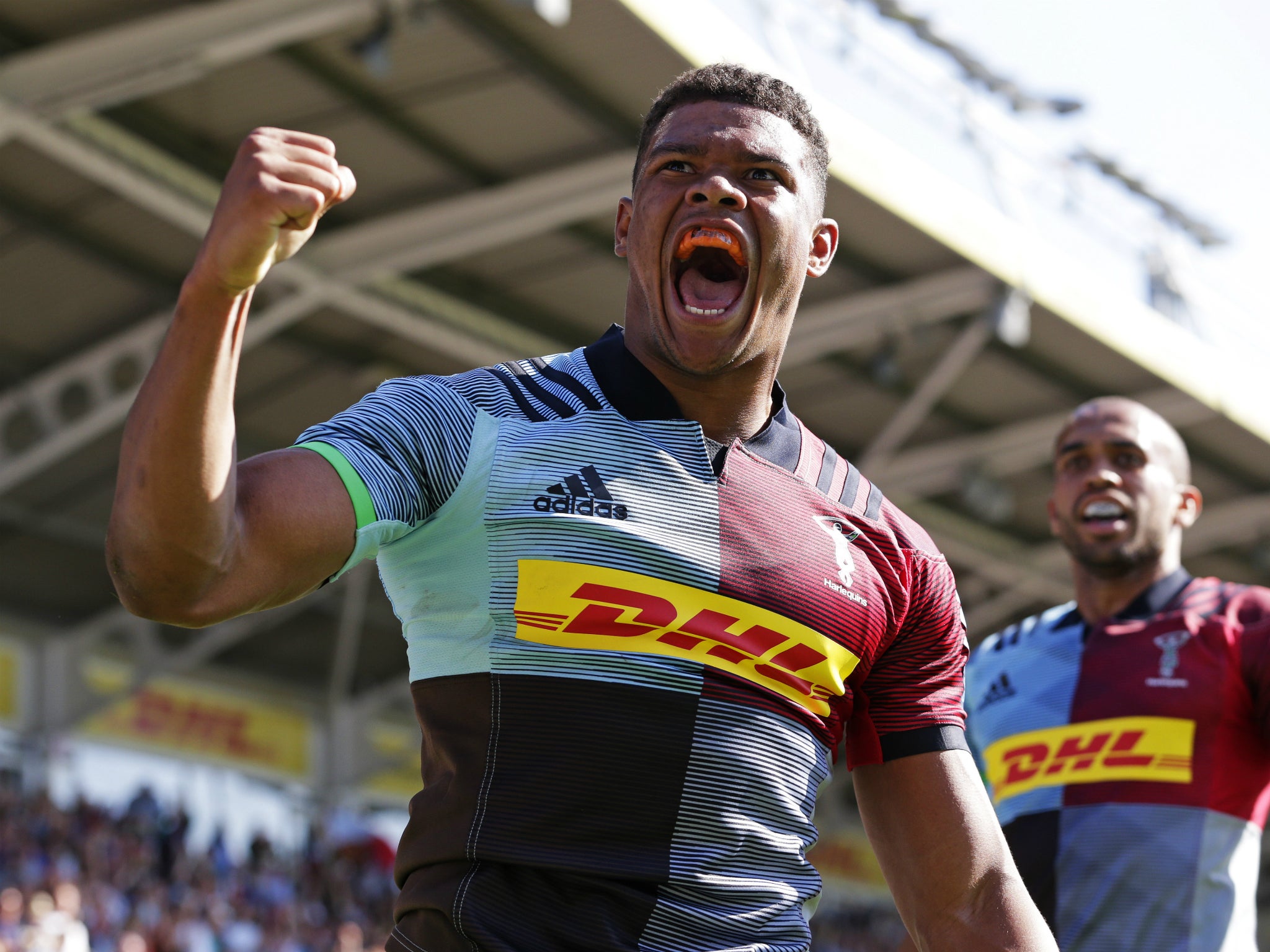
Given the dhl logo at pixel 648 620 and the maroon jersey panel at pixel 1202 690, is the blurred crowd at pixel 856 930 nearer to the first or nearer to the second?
the maroon jersey panel at pixel 1202 690

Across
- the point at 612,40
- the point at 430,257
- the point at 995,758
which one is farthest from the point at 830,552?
the point at 430,257

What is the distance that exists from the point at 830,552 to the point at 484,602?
1.70ft

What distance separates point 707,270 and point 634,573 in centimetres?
54

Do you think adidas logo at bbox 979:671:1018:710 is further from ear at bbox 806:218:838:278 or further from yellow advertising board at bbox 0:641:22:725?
yellow advertising board at bbox 0:641:22:725

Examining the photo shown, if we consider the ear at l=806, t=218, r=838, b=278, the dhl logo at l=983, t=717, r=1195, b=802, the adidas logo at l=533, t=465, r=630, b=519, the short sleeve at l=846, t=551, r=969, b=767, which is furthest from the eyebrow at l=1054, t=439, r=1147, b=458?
the adidas logo at l=533, t=465, r=630, b=519

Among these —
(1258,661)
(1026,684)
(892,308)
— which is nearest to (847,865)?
(892,308)

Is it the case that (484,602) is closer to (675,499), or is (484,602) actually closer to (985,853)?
(675,499)

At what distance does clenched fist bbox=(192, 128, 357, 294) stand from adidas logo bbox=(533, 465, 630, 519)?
22.6 inches

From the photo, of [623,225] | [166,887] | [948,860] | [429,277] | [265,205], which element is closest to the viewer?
[265,205]

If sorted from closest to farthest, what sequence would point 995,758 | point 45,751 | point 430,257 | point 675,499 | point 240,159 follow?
point 240,159 → point 675,499 → point 995,758 → point 430,257 → point 45,751

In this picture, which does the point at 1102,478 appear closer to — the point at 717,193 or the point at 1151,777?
the point at 1151,777

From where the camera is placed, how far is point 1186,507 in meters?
4.96

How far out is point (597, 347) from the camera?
2.46 m

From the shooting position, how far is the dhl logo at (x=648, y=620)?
6.91 ft
